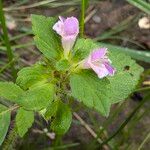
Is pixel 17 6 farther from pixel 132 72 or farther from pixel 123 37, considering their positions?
pixel 132 72

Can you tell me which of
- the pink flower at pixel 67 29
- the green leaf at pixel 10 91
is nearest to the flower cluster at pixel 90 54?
the pink flower at pixel 67 29

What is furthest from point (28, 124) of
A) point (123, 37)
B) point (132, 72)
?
point (123, 37)

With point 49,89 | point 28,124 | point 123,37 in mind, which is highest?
point 49,89

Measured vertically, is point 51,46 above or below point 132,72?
above

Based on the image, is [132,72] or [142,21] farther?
[142,21]

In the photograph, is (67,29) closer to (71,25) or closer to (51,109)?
(71,25)

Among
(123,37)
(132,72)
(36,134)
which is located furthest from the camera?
(123,37)

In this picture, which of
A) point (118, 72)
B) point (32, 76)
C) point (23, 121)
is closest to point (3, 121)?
point (23, 121)

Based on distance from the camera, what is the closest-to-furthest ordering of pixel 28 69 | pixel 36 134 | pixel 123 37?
pixel 28 69 < pixel 36 134 < pixel 123 37
